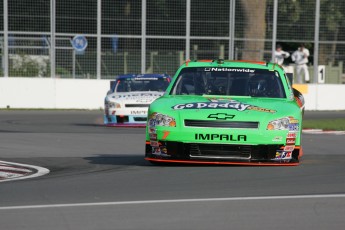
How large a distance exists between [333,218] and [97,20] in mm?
26828

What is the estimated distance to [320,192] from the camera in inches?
360

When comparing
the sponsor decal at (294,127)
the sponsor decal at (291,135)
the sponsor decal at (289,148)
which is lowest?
the sponsor decal at (289,148)

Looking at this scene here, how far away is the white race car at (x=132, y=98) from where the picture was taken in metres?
21.6

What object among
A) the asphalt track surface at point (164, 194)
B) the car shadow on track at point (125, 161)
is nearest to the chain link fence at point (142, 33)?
the asphalt track surface at point (164, 194)

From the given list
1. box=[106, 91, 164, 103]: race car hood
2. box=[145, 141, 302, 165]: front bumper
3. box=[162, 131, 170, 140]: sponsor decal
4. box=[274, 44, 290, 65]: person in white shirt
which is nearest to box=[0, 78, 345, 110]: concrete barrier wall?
box=[274, 44, 290, 65]: person in white shirt

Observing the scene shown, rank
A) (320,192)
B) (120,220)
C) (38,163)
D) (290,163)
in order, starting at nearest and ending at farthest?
(120,220) < (320,192) < (290,163) < (38,163)

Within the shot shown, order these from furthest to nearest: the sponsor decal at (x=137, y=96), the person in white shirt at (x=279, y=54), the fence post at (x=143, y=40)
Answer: the person in white shirt at (x=279, y=54) → the fence post at (x=143, y=40) → the sponsor decal at (x=137, y=96)

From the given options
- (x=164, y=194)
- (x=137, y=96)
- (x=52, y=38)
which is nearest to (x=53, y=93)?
(x=52, y=38)

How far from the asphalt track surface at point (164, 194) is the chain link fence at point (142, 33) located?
745 inches

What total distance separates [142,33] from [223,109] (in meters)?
23.1

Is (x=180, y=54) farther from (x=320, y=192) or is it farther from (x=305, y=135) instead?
(x=320, y=192)

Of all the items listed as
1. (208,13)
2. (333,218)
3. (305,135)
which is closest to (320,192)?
(333,218)

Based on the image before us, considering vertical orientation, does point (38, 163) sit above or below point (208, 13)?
below

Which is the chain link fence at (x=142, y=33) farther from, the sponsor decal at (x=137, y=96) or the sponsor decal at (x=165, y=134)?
the sponsor decal at (x=165, y=134)
